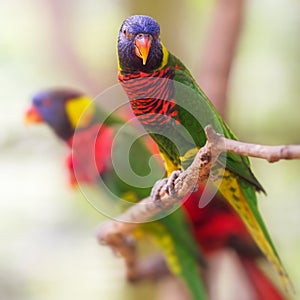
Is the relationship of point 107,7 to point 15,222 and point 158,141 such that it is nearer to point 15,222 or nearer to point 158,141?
point 15,222

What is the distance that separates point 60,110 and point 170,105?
62 cm

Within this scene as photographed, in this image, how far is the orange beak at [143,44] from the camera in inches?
24.0

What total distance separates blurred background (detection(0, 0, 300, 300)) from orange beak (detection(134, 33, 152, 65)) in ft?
2.66

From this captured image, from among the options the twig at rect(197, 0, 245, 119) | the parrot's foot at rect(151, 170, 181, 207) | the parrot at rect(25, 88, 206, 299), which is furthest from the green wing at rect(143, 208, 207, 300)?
the parrot's foot at rect(151, 170, 181, 207)

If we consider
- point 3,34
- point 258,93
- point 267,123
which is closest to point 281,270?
point 267,123

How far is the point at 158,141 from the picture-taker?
2.47ft

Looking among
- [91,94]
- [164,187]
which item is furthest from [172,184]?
[91,94]

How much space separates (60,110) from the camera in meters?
1.26

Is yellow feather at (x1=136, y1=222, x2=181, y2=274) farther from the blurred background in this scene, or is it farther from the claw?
the claw

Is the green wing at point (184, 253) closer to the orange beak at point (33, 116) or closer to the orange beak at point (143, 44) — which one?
the orange beak at point (33, 116)

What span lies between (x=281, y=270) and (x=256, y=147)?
1.18 ft

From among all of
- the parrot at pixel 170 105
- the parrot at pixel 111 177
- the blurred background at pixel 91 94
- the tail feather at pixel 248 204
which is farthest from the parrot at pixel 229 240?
the parrot at pixel 170 105

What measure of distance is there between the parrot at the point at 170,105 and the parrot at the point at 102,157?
0.85ft

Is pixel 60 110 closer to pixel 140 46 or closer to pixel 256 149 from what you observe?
pixel 140 46
